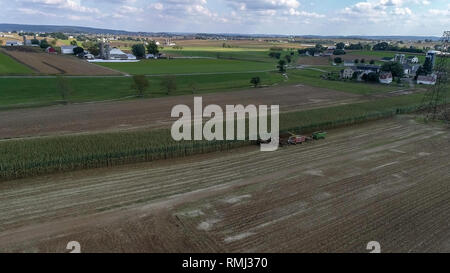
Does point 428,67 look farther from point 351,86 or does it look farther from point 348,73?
point 351,86

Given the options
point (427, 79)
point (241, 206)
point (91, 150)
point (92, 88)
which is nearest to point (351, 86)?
point (427, 79)

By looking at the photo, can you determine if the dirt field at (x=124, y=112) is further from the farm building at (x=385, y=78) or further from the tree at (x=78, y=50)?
the tree at (x=78, y=50)

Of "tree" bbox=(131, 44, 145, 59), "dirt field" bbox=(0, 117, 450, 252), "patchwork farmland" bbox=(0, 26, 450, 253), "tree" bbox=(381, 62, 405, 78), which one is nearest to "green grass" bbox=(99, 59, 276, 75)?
"tree" bbox=(131, 44, 145, 59)

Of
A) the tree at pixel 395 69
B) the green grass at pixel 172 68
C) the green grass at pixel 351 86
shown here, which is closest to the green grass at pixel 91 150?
the green grass at pixel 351 86

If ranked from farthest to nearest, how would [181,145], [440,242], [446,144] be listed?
[446,144] < [181,145] < [440,242]

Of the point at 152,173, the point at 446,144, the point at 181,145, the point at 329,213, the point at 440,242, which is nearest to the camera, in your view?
the point at 440,242
